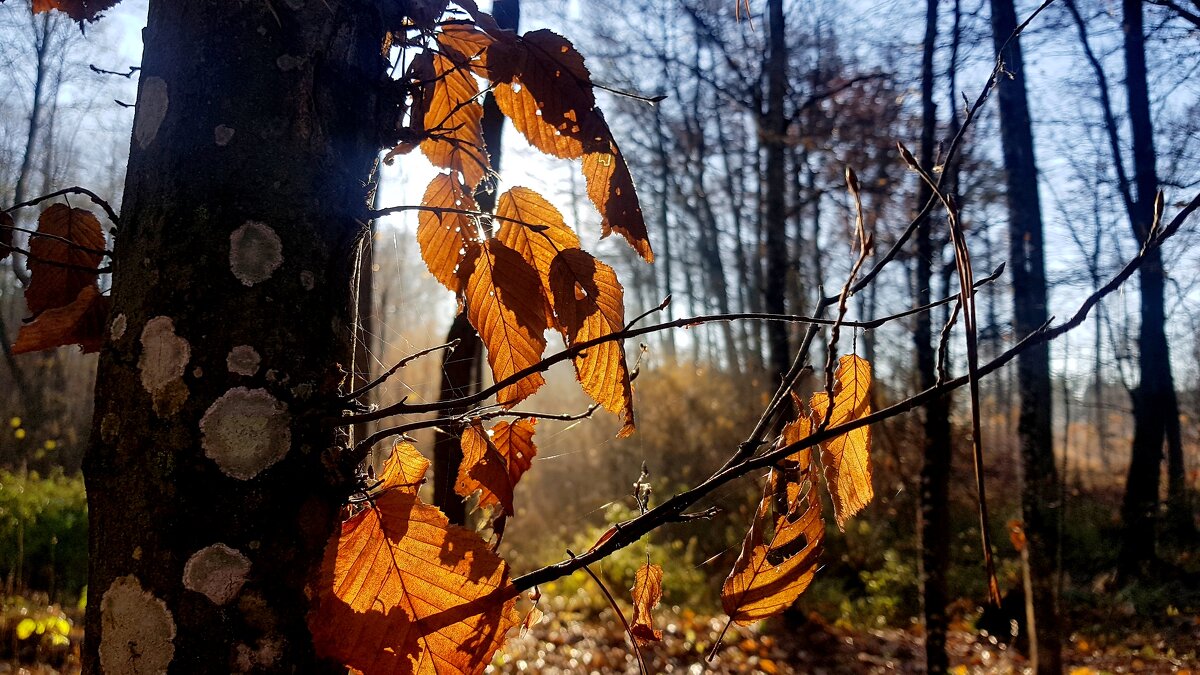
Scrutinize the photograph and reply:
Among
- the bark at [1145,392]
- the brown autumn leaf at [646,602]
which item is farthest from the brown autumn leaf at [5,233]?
the bark at [1145,392]

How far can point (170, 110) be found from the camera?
2.18 feet

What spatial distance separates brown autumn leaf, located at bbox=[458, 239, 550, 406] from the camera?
716 millimetres

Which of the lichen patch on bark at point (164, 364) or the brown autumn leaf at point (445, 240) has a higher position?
the brown autumn leaf at point (445, 240)

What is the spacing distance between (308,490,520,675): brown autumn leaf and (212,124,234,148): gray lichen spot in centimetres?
37

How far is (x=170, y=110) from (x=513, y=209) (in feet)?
1.16

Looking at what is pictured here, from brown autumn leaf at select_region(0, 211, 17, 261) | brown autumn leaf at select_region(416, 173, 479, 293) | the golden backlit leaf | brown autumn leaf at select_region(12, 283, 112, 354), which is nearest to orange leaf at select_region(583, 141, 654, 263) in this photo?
the golden backlit leaf

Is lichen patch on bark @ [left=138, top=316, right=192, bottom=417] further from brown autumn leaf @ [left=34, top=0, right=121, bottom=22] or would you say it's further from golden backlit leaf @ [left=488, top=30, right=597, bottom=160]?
brown autumn leaf @ [left=34, top=0, right=121, bottom=22]

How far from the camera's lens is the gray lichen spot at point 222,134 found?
0.64 meters

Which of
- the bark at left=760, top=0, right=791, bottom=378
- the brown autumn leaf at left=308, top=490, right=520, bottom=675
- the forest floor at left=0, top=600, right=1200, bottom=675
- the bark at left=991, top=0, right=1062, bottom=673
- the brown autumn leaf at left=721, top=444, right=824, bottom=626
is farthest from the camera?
the bark at left=760, top=0, right=791, bottom=378

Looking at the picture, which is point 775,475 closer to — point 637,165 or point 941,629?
point 941,629

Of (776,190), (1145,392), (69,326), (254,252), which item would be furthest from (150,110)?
(1145,392)

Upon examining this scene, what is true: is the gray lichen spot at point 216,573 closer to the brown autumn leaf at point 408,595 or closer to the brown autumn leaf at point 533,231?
the brown autumn leaf at point 408,595

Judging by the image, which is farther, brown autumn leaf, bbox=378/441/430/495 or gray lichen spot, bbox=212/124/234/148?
brown autumn leaf, bbox=378/441/430/495

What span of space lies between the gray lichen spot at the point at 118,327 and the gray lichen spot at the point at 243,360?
0.39 ft
